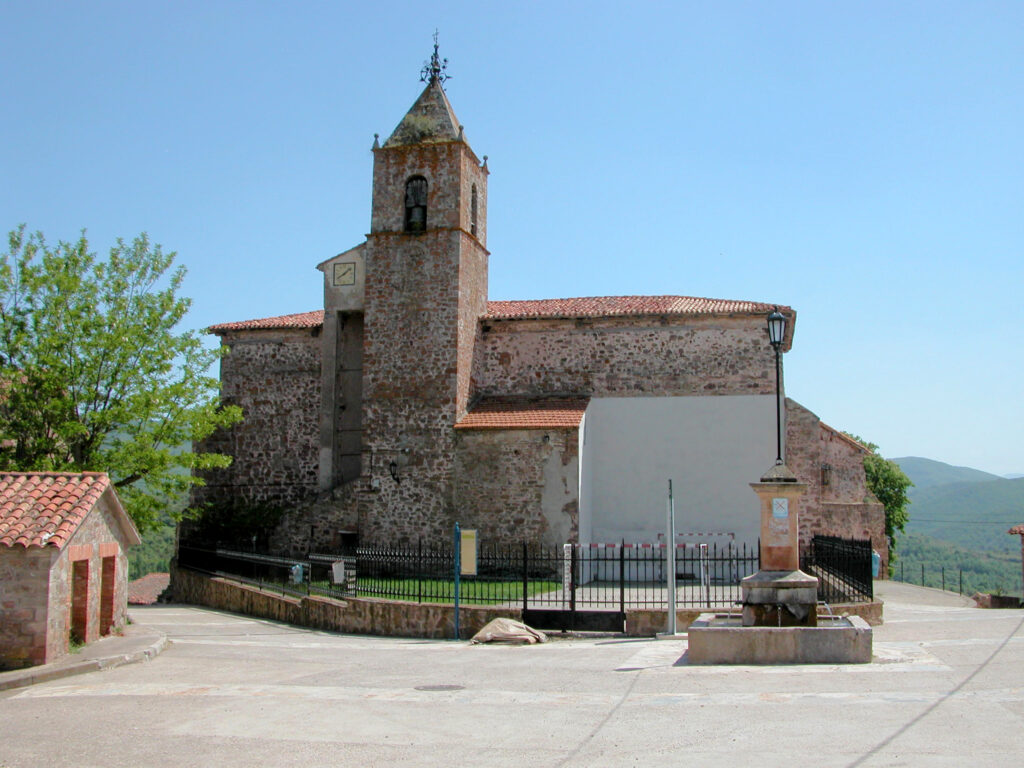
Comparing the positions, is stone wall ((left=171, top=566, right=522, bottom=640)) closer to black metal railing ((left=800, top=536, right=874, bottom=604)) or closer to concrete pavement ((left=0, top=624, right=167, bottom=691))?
concrete pavement ((left=0, top=624, right=167, bottom=691))

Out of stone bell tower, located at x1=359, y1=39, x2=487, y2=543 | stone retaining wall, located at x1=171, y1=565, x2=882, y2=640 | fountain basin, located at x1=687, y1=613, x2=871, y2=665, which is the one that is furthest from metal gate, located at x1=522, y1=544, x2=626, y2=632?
stone bell tower, located at x1=359, y1=39, x2=487, y2=543

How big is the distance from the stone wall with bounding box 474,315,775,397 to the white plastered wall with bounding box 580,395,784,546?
1.50 feet

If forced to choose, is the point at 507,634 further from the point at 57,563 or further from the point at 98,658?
the point at 57,563

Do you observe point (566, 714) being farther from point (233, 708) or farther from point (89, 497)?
point (89, 497)

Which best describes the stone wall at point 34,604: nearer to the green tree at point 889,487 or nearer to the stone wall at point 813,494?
the stone wall at point 813,494

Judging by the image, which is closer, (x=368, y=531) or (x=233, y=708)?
(x=233, y=708)

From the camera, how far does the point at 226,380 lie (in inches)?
1128

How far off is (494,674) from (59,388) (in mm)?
15780

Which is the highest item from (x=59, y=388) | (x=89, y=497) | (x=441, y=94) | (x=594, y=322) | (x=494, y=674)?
(x=441, y=94)

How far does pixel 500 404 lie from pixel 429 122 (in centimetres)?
791

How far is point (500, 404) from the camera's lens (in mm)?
25656

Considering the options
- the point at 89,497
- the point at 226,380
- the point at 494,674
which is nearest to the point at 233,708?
the point at 494,674

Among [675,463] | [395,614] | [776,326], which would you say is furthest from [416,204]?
[776,326]

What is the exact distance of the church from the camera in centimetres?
2409
